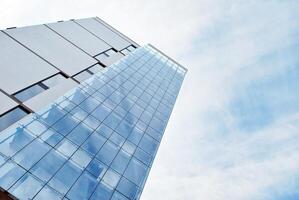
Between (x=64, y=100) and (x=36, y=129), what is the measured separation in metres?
4.29

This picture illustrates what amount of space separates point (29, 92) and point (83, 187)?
288 inches

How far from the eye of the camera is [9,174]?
14.1m

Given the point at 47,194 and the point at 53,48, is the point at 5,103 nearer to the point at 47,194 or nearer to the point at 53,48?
the point at 47,194

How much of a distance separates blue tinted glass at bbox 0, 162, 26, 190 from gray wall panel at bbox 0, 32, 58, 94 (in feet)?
20.0

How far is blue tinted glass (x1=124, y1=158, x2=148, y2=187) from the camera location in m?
20.0

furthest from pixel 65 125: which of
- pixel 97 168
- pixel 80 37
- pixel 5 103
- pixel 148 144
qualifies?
pixel 80 37

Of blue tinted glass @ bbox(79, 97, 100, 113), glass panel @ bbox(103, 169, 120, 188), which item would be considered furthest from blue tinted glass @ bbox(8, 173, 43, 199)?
blue tinted glass @ bbox(79, 97, 100, 113)

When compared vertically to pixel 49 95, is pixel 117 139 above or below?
above

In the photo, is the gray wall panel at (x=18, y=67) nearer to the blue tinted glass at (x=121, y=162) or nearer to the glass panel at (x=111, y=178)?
the blue tinted glass at (x=121, y=162)

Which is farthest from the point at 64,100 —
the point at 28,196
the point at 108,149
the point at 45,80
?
the point at 28,196

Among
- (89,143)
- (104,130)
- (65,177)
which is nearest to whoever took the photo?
(65,177)

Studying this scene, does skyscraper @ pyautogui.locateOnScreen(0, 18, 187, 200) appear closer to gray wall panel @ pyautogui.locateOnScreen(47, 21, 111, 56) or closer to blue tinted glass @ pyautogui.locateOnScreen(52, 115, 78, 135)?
blue tinted glass @ pyautogui.locateOnScreen(52, 115, 78, 135)

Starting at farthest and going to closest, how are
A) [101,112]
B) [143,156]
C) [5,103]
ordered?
[101,112], [143,156], [5,103]

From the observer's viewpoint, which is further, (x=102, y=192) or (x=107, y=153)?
(x=107, y=153)
